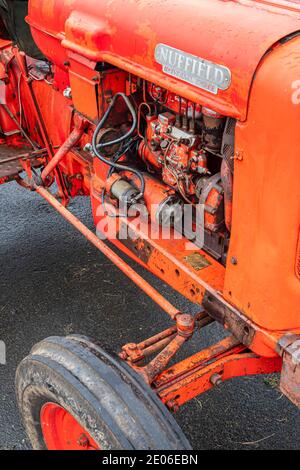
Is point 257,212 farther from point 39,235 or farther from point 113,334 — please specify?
point 39,235

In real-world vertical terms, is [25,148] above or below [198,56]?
below

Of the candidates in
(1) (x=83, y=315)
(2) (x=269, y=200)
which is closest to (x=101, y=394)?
(2) (x=269, y=200)

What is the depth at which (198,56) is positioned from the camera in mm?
1762

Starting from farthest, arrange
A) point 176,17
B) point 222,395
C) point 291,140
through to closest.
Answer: point 222,395 < point 176,17 < point 291,140

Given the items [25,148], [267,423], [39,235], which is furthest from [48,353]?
[39,235]

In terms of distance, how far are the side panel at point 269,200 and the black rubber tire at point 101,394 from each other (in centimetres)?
47

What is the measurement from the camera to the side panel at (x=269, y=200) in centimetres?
152

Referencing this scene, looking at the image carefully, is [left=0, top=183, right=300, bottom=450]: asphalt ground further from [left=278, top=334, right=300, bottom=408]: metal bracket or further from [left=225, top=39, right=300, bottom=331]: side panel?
[left=225, top=39, right=300, bottom=331]: side panel

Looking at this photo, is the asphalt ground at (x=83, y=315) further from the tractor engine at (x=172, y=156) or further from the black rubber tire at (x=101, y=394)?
the tractor engine at (x=172, y=156)

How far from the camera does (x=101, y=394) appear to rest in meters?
1.70

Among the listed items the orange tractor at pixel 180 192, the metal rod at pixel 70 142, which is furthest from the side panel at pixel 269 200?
the metal rod at pixel 70 142

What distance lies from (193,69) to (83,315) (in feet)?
5.94

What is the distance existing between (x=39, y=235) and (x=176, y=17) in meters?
2.29
